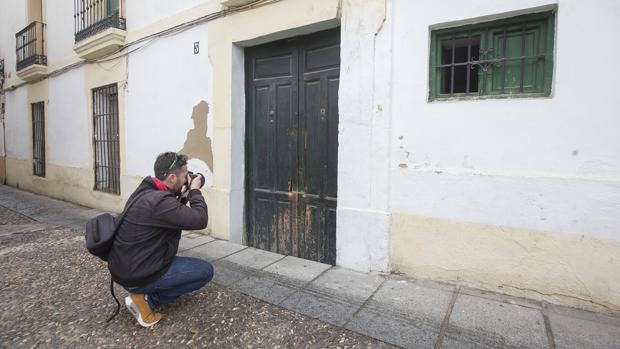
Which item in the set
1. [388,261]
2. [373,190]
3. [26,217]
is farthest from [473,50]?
[26,217]

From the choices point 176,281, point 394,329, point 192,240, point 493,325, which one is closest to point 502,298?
point 493,325

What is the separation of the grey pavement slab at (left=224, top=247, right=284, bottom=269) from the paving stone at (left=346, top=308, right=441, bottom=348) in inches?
59.9

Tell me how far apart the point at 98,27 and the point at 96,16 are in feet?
1.89

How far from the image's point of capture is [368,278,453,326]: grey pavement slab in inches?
107

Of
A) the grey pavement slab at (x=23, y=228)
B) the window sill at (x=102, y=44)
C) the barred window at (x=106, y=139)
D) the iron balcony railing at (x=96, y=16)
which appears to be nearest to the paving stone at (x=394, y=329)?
the grey pavement slab at (x=23, y=228)

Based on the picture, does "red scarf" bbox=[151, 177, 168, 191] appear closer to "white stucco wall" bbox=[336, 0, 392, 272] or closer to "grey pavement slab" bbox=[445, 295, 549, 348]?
"white stucco wall" bbox=[336, 0, 392, 272]

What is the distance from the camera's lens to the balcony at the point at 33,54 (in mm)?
8344

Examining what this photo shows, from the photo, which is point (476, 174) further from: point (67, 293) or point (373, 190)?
point (67, 293)

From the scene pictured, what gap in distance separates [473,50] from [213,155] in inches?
136

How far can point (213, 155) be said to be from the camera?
4.81 m

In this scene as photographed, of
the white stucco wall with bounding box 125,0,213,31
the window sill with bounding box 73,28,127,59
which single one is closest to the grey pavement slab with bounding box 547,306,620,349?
the white stucco wall with bounding box 125,0,213,31

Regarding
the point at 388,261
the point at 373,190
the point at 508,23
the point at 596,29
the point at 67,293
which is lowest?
the point at 67,293

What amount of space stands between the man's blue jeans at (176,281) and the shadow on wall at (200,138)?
2.30m

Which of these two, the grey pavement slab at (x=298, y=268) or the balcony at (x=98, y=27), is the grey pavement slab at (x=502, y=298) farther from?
the balcony at (x=98, y=27)
